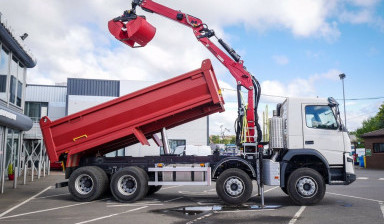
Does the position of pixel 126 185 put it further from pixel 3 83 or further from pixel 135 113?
pixel 3 83

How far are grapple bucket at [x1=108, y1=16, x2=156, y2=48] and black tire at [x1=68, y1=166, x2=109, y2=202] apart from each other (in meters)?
4.08

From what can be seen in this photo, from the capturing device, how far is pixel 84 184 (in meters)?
10.5

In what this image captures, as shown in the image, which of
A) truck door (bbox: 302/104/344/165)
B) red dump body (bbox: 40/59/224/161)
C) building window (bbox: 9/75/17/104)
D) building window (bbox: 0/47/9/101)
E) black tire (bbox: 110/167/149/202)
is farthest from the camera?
building window (bbox: 9/75/17/104)

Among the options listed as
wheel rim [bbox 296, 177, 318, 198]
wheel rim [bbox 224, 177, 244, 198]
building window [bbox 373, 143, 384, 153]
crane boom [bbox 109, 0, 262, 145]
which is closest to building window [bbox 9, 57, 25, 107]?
crane boom [bbox 109, 0, 262, 145]

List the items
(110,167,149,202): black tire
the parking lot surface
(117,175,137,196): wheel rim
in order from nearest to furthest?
the parking lot surface, (110,167,149,202): black tire, (117,175,137,196): wheel rim

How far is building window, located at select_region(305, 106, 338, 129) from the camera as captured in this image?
9883 mm

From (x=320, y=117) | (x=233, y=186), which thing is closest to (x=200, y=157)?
(x=233, y=186)

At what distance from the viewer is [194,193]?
12.4 metres

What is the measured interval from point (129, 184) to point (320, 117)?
5.77m

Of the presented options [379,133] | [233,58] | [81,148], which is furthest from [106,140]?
[379,133]

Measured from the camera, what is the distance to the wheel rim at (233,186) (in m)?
9.46

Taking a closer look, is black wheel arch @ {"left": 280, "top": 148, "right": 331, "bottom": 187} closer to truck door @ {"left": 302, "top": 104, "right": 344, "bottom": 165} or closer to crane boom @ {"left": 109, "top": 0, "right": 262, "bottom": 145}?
truck door @ {"left": 302, "top": 104, "right": 344, "bottom": 165}

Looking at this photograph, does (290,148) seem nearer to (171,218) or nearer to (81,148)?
(171,218)

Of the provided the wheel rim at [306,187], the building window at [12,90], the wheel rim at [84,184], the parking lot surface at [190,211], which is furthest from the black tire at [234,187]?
the building window at [12,90]
